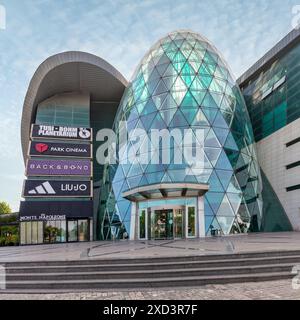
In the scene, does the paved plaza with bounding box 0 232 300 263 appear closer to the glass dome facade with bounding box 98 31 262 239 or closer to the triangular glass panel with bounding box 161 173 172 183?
the glass dome facade with bounding box 98 31 262 239

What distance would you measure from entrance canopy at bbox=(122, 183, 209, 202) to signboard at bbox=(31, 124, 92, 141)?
9.19 m

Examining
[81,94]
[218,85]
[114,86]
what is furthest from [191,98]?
[81,94]

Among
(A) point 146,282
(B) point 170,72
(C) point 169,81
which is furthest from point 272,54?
(A) point 146,282

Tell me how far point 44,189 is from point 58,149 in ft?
13.9

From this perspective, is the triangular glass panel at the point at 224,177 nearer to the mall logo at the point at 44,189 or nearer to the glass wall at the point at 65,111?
the mall logo at the point at 44,189

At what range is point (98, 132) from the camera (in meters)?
42.1

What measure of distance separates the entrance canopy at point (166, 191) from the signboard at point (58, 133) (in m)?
9.19

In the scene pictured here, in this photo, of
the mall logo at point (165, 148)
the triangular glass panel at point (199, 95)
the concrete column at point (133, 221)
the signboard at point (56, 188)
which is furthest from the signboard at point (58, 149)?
the triangular glass panel at point (199, 95)

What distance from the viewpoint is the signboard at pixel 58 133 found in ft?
98.2

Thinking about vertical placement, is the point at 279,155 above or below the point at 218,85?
below

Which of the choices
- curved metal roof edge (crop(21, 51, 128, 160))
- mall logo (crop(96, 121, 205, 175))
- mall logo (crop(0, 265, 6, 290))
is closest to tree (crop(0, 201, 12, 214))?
curved metal roof edge (crop(21, 51, 128, 160))

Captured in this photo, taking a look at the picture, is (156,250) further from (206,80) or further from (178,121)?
(206,80)
